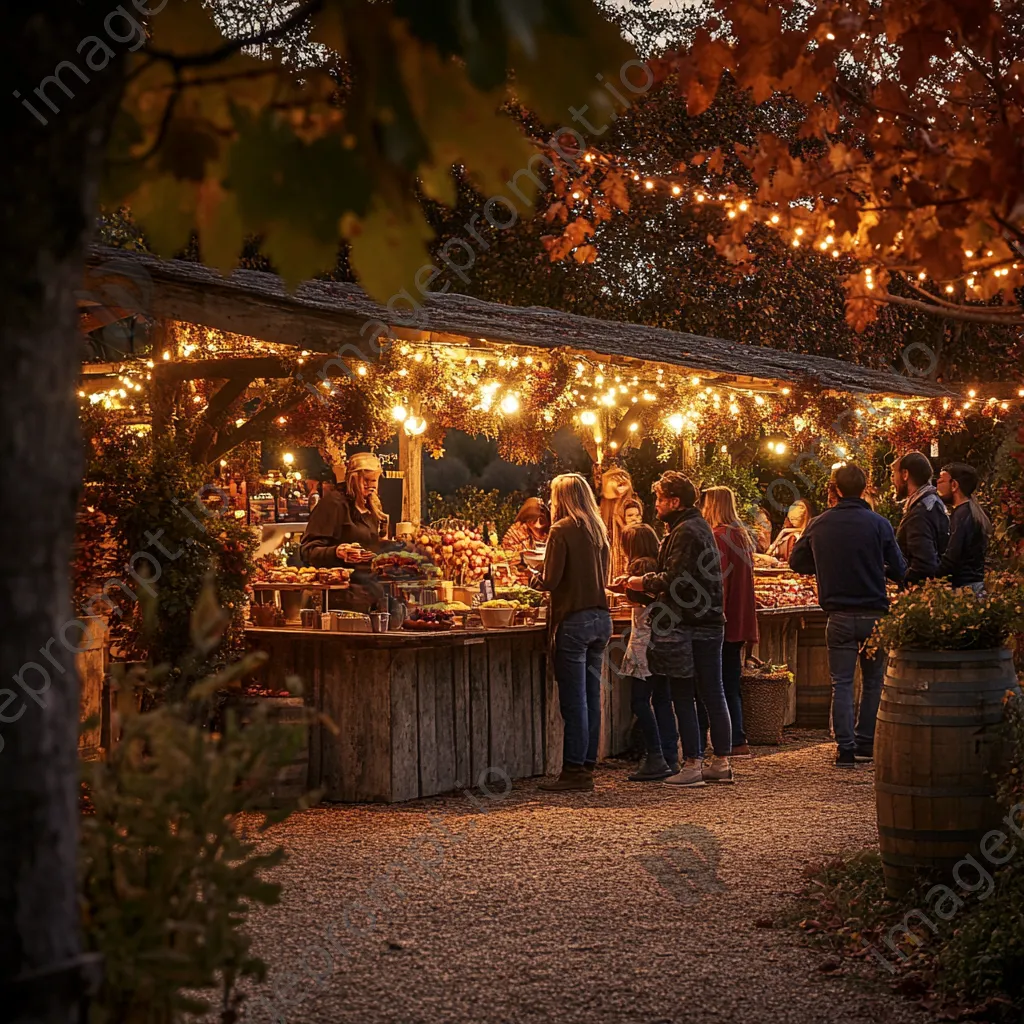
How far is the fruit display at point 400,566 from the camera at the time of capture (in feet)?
28.8

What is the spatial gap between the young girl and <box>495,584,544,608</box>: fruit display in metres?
0.68

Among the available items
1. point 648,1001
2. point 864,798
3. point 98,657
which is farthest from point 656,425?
point 648,1001

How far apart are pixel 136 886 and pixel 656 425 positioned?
1145cm

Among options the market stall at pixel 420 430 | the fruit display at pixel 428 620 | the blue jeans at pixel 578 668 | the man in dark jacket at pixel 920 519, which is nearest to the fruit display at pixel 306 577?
the market stall at pixel 420 430

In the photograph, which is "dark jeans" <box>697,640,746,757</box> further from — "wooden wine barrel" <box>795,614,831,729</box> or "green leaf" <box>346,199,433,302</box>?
"green leaf" <box>346,199,433,302</box>

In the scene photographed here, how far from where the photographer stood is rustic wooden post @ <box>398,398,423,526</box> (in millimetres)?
12695

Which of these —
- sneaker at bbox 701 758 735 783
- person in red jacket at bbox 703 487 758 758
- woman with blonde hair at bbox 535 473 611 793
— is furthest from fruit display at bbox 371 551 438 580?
sneaker at bbox 701 758 735 783

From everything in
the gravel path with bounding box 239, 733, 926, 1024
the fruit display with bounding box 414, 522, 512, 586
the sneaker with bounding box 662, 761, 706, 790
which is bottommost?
the gravel path with bounding box 239, 733, 926, 1024

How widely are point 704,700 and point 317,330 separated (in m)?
3.30

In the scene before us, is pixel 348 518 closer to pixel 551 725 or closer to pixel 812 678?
pixel 551 725

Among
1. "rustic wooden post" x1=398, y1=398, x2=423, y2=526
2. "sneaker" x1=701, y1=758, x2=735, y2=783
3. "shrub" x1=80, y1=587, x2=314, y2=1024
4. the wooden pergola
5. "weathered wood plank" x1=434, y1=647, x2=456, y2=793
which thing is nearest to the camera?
"shrub" x1=80, y1=587, x2=314, y2=1024

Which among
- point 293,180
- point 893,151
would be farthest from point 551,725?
point 293,180

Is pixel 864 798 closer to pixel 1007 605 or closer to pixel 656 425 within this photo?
pixel 1007 605

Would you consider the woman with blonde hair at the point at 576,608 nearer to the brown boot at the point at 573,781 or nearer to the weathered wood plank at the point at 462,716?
the brown boot at the point at 573,781
